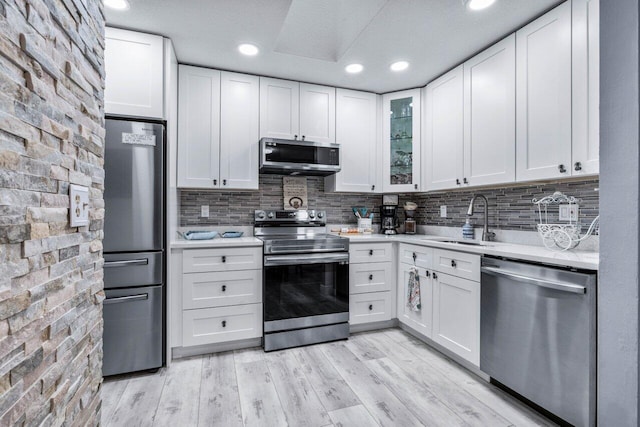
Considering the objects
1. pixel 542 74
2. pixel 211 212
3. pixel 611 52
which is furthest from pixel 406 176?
pixel 611 52

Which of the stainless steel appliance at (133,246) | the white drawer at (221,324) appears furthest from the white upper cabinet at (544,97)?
the stainless steel appliance at (133,246)

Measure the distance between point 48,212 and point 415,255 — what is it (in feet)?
8.17

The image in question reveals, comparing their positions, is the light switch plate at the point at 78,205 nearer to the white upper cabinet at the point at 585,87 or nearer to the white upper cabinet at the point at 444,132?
the white upper cabinet at the point at 585,87

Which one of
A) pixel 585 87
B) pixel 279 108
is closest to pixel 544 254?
pixel 585 87

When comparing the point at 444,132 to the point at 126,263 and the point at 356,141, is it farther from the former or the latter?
the point at 126,263

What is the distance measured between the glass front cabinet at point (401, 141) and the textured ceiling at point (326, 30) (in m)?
0.40

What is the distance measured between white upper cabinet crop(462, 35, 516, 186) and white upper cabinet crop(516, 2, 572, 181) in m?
0.06

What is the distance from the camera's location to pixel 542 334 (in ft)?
5.55

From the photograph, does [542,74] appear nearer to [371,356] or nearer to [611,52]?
[611,52]

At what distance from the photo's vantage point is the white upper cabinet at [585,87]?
1.74 meters

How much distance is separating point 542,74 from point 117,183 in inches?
110

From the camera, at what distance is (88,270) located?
872 millimetres

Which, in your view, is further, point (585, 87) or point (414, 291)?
point (414, 291)

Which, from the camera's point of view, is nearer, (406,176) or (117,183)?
(117,183)
